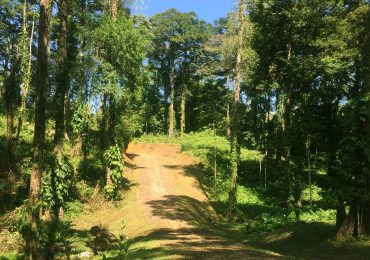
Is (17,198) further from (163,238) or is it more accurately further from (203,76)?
(203,76)

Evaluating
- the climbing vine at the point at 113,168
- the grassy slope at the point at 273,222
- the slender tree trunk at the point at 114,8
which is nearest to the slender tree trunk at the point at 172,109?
the grassy slope at the point at 273,222

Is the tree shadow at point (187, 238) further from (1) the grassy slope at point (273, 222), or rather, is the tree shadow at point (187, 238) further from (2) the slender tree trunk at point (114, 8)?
(2) the slender tree trunk at point (114, 8)

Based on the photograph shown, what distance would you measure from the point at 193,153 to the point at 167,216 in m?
16.7

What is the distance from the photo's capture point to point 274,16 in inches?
1077

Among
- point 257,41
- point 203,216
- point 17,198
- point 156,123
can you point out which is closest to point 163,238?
point 203,216

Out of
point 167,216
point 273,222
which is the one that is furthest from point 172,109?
point 273,222

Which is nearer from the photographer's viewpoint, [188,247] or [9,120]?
[188,247]

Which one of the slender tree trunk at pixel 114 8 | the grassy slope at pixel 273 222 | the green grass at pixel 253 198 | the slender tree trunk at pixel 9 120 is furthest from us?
the slender tree trunk at pixel 114 8

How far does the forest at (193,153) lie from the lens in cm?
1178

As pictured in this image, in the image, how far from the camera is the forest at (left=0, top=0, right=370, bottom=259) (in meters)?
11.8

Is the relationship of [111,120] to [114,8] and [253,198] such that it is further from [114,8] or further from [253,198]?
[253,198]

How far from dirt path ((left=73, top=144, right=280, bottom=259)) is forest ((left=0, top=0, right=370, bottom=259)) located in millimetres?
91

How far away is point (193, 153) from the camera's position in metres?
35.0

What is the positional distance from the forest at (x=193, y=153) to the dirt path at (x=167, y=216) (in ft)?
0.30
